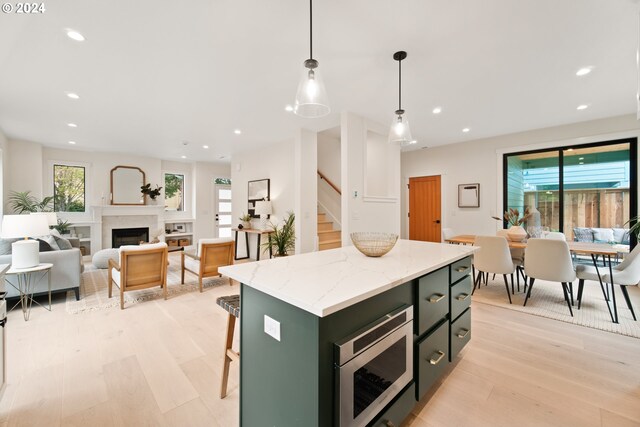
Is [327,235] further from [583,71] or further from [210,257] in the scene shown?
[583,71]

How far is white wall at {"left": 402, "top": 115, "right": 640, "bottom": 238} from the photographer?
14.8 feet

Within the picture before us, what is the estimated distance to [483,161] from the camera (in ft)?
18.9

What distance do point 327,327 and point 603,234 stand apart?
6149 millimetres

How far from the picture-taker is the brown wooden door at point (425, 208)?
21.3 feet

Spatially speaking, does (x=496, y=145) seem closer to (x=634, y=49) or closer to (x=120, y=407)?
(x=634, y=49)

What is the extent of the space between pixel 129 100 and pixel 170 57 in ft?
4.94

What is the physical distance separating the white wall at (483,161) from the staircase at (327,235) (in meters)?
2.33

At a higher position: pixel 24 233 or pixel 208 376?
pixel 24 233

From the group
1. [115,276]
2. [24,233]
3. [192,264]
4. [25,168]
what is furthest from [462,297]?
[25,168]

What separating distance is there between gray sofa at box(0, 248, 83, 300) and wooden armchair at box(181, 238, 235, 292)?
1.28 m

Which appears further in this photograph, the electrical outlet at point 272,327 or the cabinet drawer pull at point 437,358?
the cabinet drawer pull at point 437,358

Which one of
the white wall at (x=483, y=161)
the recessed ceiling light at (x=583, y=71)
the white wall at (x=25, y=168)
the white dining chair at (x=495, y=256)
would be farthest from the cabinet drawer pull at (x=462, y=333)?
the white wall at (x=25, y=168)

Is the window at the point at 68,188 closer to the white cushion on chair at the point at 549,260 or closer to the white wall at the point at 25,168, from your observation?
the white wall at the point at 25,168

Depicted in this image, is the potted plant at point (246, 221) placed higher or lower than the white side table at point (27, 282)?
higher
